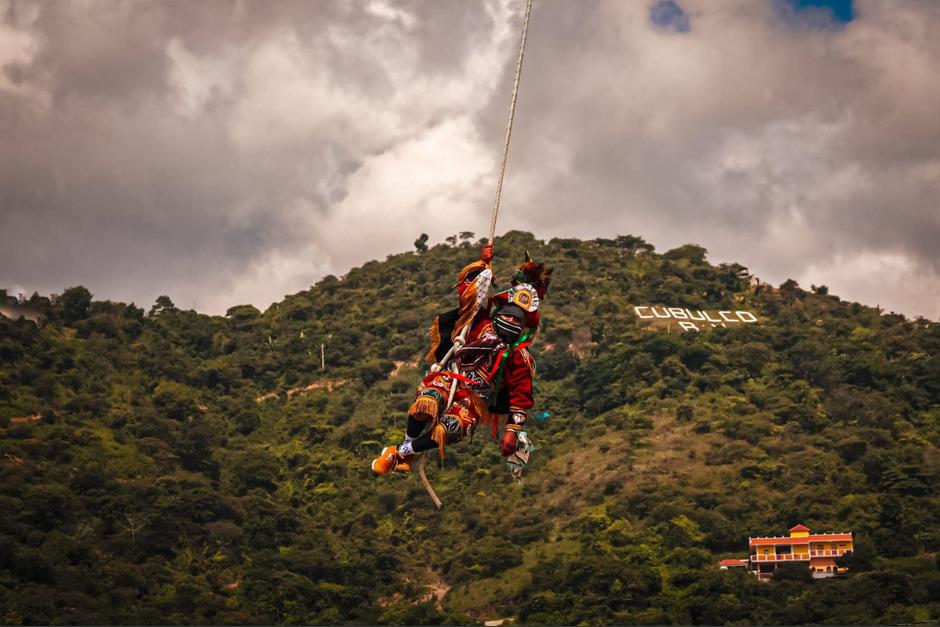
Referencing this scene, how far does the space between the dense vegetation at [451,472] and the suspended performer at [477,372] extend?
39.8 m

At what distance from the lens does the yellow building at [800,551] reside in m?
58.2

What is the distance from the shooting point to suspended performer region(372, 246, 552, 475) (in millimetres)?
12297

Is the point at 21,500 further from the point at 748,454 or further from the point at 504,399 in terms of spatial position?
the point at 504,399

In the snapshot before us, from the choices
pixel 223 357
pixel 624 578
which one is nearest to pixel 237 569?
pixel 624 578

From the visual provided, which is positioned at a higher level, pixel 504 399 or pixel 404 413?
pixel 404 413

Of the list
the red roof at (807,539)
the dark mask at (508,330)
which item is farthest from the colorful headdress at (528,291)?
the red roof at (807,539)

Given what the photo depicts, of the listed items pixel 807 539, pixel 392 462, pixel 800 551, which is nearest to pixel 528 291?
pixel 392 462

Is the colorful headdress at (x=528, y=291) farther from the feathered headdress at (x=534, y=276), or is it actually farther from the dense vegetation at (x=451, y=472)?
the dense vegetation at (x=451, y=472)

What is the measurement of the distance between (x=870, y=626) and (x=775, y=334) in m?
44.6

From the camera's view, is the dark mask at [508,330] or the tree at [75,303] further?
the tree at [75,303]

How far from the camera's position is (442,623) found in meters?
55.7

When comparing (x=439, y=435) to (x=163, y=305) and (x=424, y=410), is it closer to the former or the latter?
(x=424, y=410)

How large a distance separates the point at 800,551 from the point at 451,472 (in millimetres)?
20106

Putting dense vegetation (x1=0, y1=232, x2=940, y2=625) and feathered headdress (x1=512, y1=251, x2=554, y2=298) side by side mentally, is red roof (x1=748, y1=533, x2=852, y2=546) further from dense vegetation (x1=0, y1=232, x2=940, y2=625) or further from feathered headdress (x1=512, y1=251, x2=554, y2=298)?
feathered headdress (x1=512, y1=251, x2=554, y2=298)
